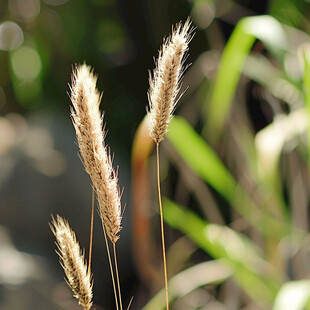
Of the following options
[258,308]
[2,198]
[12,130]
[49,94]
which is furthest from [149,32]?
[258,308]

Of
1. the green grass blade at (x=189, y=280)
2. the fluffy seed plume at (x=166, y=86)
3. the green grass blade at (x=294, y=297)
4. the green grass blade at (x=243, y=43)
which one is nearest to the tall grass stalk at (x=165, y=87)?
the fluffy seed plume at (x=166, y=86)

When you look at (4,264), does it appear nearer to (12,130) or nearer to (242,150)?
(12,130)

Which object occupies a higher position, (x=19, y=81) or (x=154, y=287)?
(x=19, y=81)

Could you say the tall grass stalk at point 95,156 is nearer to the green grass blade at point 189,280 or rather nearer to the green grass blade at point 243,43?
the green grass blade at point 243,43

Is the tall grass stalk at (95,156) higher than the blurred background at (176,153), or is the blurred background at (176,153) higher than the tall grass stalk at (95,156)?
the blurred background at (176,153)

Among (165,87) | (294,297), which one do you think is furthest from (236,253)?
(165,87)

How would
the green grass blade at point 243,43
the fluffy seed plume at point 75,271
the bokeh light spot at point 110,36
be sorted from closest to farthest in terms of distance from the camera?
the fluffy seed plume at point 75,271 < the green grass blade at point 243,43 < the bokeh light spot at point 110,36

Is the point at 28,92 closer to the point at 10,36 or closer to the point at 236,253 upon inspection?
the point at 10,36
